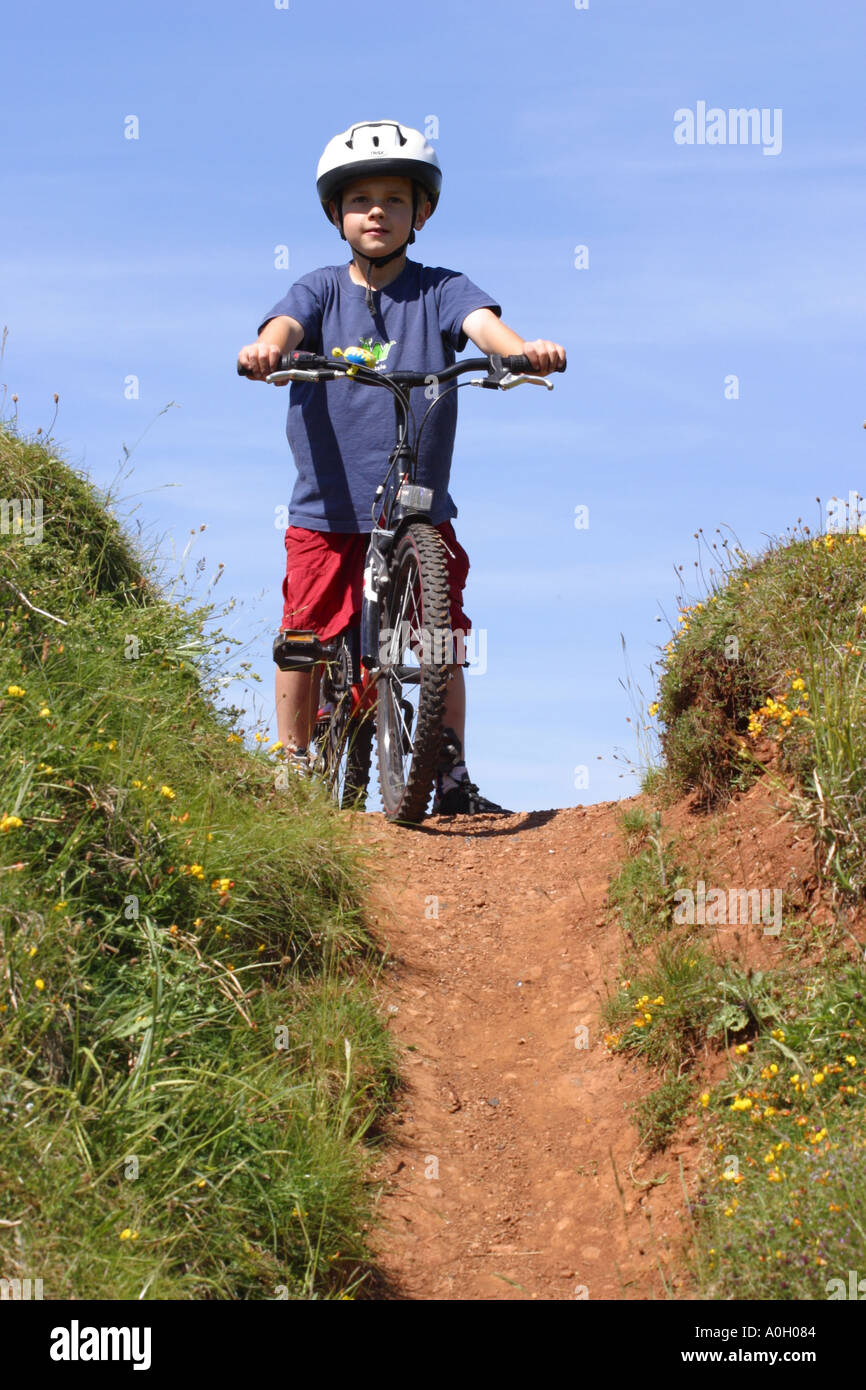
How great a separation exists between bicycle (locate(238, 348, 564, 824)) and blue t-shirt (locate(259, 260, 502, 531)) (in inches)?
8.9

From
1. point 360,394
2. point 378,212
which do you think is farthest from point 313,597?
point 378,212

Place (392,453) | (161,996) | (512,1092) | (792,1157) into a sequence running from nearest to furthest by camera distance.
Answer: (792,1157) → (161,996) → (512,1092) → (392,453)

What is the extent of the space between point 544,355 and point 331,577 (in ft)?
6.04

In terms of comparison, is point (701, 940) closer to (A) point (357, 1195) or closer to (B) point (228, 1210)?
(A) point (357, 1195)

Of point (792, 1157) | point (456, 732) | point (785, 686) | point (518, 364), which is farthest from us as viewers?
point (456, 732)

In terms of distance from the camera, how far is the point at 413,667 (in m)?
6.80

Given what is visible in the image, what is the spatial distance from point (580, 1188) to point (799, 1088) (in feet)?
3.08

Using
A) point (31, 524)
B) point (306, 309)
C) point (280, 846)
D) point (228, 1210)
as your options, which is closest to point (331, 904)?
point (280, 846)

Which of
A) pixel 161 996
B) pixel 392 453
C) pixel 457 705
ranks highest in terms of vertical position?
pixel 392 453

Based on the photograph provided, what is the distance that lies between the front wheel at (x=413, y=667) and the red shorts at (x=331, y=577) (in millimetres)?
656

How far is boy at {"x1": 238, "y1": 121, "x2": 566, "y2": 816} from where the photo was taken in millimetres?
7531

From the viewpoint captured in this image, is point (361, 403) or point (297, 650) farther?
point (361, 403)

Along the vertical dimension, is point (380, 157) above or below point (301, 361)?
above

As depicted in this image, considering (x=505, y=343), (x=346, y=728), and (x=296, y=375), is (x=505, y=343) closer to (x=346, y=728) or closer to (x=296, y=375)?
(x=296, y=375)
